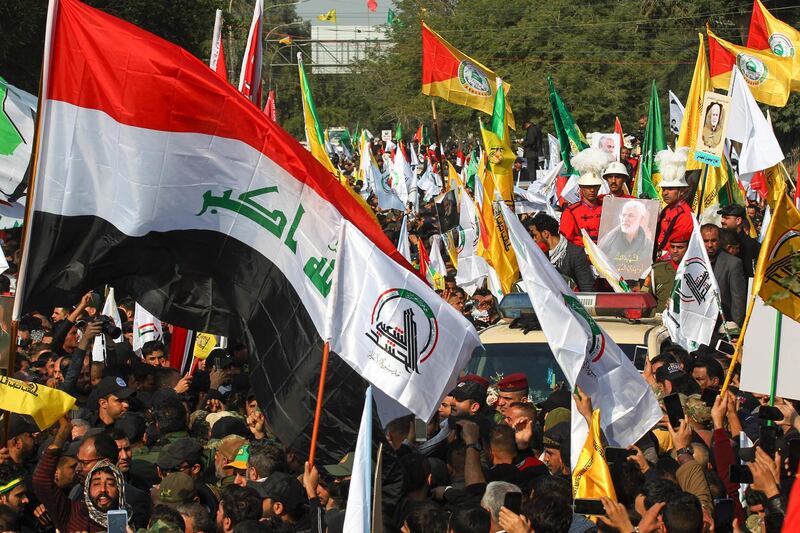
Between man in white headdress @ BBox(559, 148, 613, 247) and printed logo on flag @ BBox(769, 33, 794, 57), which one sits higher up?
printed logo on flag @ BBox(769, 33, 794, 57)

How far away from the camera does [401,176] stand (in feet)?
99.1

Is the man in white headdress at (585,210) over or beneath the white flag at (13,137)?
beneath

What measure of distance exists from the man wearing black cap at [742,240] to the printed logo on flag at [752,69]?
5205mm

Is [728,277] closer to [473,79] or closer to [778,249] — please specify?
[778,249]

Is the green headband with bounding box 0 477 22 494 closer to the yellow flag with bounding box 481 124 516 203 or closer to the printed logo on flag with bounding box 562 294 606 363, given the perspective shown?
the printed logo on flag with bounding box 562 294 606 363

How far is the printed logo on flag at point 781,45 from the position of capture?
1709cm

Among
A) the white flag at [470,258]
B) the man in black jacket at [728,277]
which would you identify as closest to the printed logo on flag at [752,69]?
the white flag at [470,258]

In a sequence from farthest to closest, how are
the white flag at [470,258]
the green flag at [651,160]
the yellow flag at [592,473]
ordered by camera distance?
the green flag at [651,160]
the white flag at [470,258]
the yellow flag at [592,473]

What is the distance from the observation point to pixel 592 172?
14.2 meters

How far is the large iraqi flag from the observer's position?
678 centimetres

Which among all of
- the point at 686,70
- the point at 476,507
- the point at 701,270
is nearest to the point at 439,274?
the point at 701,270

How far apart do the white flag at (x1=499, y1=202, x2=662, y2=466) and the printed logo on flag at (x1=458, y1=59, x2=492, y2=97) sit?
1183 cm

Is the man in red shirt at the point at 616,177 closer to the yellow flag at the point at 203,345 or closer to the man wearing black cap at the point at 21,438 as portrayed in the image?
the yellow flag at the point at 203,345

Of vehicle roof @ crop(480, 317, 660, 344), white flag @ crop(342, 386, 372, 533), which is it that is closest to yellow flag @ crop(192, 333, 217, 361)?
vehicle roof @ crop(480, 317, 660, 344)
